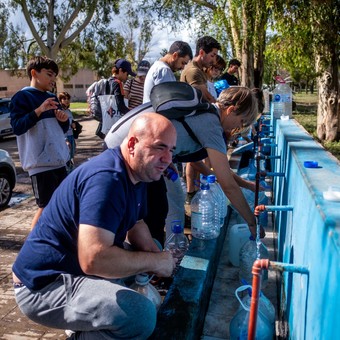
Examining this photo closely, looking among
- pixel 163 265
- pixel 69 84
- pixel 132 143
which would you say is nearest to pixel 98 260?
pixel 163 265

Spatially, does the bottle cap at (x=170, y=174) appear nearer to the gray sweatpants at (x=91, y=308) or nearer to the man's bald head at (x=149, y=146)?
the man's bald head at (x=149, y=146)

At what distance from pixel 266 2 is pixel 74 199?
8807 mm

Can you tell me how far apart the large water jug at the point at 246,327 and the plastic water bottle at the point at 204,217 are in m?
0.99

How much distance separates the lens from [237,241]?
377 cm

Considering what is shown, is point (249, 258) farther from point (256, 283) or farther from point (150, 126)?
point (150, 126)

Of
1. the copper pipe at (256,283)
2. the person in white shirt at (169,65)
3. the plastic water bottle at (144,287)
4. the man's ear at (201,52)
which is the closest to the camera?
the copper pipe at (256,283)

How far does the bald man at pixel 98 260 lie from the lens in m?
1.98

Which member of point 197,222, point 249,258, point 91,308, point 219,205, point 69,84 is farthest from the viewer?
point 69,84

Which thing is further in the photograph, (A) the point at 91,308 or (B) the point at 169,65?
(B) the point at 169,65

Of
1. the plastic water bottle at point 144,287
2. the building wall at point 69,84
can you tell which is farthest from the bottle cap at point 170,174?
the building wall at point 69,84

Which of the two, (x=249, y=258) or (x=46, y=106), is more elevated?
(x=46, y=106)

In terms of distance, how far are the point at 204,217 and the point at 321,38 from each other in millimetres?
9135

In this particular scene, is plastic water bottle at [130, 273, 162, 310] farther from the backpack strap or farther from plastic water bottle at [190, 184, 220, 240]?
the backpack strap

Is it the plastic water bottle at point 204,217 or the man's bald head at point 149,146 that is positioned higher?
the man's bald head at point 149,146
